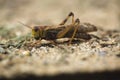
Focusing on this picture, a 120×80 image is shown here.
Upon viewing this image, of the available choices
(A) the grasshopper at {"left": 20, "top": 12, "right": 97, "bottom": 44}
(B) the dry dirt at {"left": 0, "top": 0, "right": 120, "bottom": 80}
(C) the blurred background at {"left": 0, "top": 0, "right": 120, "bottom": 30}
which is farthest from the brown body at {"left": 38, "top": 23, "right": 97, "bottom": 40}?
(C) the blurred background at {"left": 0, "top": 0, "right": 120, "bottom": 30}

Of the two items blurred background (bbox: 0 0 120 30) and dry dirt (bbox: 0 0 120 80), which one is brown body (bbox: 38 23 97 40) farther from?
blurred background (bbox: 0 0 120 30)

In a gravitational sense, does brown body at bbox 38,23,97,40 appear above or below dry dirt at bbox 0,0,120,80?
above

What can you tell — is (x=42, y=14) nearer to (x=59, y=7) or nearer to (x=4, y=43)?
(x=59, y=7)

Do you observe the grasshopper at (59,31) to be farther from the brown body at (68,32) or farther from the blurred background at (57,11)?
the blurred background at (57,11)

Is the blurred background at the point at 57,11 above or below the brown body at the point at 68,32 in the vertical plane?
above

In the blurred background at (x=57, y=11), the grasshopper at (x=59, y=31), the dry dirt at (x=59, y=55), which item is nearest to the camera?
the dry dirt at (x=59, y=55)

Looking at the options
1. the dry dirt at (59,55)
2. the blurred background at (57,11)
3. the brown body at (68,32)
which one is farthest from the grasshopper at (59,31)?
the blurred background at (57,11)

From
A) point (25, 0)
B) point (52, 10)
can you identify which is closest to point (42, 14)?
point (52, 10)

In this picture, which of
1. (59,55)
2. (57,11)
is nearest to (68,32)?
(59,55)

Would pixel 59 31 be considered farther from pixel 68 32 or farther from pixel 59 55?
pixel 59 55
